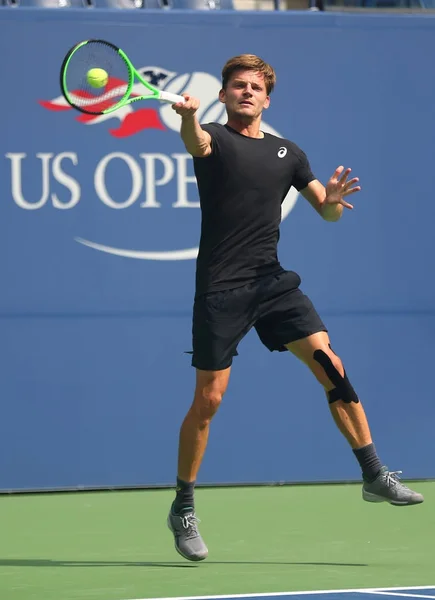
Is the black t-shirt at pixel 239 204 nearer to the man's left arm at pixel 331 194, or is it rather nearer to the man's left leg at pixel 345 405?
the man's left arm at pixel 331 194

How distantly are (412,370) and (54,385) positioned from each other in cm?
193

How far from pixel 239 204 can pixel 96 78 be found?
0.73 meters

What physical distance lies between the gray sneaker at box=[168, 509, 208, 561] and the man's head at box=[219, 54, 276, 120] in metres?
1.56

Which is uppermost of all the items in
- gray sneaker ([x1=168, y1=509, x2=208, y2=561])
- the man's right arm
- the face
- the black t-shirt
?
the face

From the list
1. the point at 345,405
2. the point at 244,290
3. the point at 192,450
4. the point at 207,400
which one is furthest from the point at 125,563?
the point at 244,290

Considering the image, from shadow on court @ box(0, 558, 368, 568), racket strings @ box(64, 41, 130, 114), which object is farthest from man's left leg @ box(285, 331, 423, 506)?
racket strings @ box(64, 41, 130, 114)

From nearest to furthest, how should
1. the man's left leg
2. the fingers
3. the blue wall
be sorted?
1. the fingers
2. the man's left leg
3. the blue wall

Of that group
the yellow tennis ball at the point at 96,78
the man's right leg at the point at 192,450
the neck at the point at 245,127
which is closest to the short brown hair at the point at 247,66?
the neck at the point at 245,127

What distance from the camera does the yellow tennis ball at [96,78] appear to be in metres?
4.77

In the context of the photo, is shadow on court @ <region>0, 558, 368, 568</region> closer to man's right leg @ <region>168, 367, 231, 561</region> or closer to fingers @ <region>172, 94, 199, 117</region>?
man's right leg @ <region>168, 367, 231, 561</region>

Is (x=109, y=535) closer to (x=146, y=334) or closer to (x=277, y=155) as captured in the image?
(x=146, y=334)

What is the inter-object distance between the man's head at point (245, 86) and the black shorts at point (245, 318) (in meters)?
0.66

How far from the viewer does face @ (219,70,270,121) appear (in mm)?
4805

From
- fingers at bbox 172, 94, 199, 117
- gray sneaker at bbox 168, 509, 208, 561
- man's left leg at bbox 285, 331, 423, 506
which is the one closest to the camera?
fingers at bbox 172, 94, 199, 117
